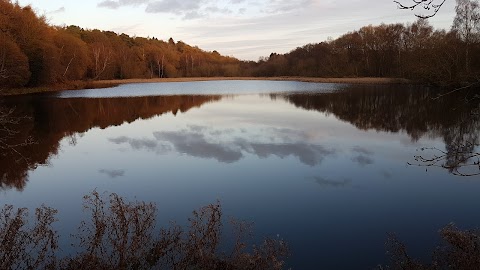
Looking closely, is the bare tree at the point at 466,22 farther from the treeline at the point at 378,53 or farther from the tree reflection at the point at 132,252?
the tree reflection at the point at 132,252

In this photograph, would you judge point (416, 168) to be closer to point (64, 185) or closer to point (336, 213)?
point (336, 213)

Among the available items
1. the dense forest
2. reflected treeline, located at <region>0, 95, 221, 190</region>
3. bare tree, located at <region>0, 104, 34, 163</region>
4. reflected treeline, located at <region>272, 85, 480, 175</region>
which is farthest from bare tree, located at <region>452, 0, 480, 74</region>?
bare tree, located at <region>0, 104, 34, 163</region>

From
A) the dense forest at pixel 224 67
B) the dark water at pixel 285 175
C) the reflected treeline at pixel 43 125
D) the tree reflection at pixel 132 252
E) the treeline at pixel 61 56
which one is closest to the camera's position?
the tree reflection at pixel 132 252

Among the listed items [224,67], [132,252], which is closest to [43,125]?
[132,252]

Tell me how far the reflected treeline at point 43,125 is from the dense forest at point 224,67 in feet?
9.12

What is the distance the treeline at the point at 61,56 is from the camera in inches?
1512

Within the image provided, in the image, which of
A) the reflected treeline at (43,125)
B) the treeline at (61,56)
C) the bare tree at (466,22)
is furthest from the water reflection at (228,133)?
the bare tree at (466,22)

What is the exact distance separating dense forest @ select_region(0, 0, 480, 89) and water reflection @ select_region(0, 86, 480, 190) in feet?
7.98

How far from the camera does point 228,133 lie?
1747 centimetres

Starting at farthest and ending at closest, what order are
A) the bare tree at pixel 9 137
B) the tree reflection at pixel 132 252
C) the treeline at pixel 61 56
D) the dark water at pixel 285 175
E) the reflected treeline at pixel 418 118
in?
the treeline at pixel 61 56 < the reflected treeline at pixel 418 118 < the dark water at pixel 285 175 < the bare tree at pixel 9 137 < the tree reflection at pixel 132 252

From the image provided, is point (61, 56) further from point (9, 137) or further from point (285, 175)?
point (285, 175)

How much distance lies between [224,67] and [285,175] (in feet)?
312

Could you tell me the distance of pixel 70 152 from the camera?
1451cm

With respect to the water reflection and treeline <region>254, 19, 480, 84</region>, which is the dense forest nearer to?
treeline <region>254, 19, 480, 84</region>
